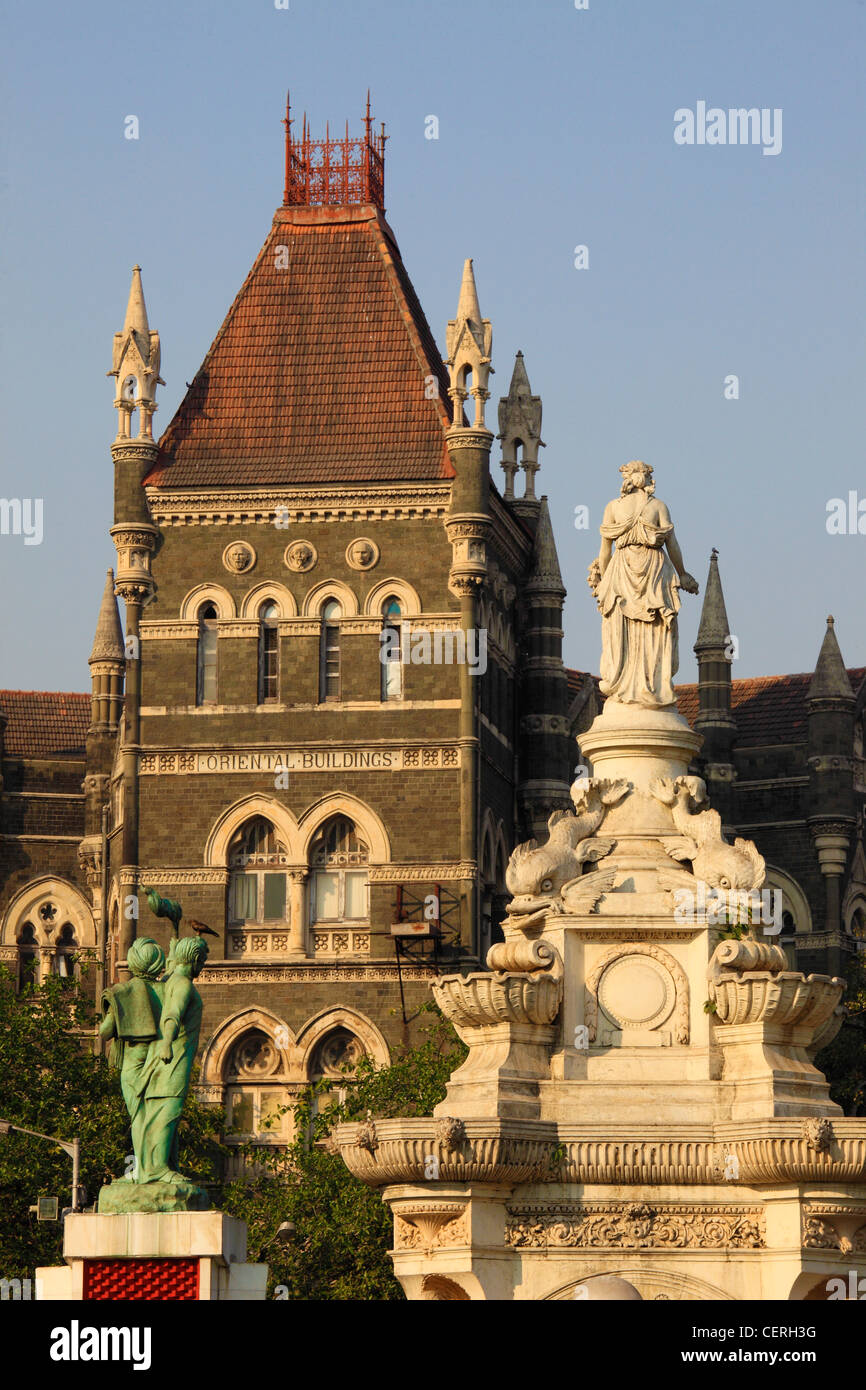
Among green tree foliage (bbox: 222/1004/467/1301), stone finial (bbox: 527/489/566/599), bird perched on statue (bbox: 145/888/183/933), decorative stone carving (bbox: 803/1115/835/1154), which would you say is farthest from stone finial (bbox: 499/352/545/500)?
bird perched on statue (bbox: 145/888/183/933)

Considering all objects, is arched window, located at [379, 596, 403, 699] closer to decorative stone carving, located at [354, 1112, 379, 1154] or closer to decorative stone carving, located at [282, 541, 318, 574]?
decorative stone carving, located at [282, 541, 318, 574]

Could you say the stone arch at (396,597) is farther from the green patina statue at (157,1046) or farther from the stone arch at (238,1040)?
the green patina statue at (157,1046)

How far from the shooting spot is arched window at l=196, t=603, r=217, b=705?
80812 millimetres

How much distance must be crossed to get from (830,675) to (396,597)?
58.0ft

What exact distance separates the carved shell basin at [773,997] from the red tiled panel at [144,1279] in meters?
9.49

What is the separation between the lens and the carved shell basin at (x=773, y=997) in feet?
121

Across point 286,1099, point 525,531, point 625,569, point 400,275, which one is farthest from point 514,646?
point 625,569

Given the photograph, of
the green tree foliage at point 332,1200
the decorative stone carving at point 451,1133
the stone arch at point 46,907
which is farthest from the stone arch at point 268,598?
the decorative stone carving at point 451,1133

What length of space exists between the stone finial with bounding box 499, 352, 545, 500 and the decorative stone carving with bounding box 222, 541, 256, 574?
11.9 m

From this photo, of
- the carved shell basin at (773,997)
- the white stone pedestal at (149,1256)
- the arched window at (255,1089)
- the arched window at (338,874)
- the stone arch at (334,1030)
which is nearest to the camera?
the white stone pedestal at (149,1256)

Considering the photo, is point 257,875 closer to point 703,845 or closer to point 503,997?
point 703,845
